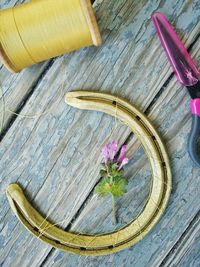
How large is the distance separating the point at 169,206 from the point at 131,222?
79mm

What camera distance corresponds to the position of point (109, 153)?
0.91 m

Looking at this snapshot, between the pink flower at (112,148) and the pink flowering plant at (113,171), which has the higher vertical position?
the pink flower at (112,148)

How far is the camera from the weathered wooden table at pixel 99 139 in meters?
0.89

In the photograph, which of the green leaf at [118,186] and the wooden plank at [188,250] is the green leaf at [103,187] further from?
the wooden plank at [188,250]

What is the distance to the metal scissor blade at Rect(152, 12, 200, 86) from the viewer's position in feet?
2.81

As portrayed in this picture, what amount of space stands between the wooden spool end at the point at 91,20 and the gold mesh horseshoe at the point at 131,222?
0.37ft

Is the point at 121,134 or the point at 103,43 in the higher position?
the point at 103,43

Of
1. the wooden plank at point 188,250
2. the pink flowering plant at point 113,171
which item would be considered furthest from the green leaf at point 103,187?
the wooden plank at point 188,250

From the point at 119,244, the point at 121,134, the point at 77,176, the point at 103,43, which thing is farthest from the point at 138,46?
the point at 119,244

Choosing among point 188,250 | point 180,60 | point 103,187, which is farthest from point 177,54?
point 188,250

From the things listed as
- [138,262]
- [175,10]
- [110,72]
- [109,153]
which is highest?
[175,10]

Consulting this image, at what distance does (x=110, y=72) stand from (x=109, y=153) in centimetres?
15

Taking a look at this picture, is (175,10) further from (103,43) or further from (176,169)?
(176,169)

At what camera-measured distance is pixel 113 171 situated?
901mm
